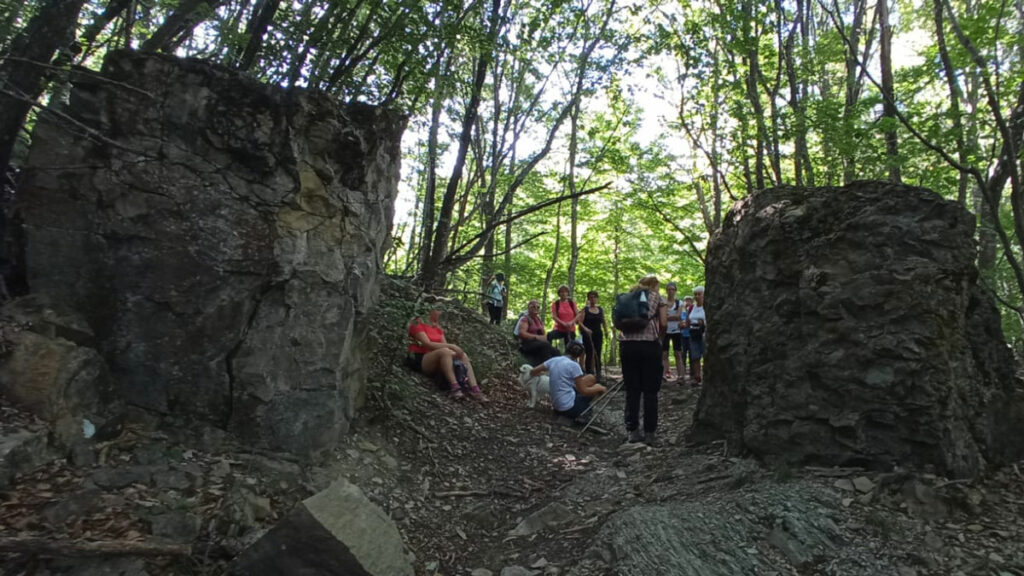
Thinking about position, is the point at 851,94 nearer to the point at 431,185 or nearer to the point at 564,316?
the point at 564,316

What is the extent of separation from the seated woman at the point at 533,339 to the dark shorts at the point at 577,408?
2.56 m

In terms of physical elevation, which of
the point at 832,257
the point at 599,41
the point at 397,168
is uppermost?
the point at 599,41

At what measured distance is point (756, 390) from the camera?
14.7 feet

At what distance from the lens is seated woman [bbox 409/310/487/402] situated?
7.08m

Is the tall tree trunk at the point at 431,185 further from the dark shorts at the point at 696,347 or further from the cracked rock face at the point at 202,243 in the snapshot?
the dark shorts at the point at 696,347

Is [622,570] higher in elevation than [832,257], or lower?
lower

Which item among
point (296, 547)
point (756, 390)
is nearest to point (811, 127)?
point (756, 390)

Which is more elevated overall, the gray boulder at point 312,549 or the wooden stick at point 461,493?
the gray boulder at point 312,549

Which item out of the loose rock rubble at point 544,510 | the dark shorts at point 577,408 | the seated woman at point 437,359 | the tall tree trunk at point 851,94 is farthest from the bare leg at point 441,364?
the tall tree trunk at point 851,94

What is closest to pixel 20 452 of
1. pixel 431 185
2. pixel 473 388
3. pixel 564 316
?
pixel 473 388

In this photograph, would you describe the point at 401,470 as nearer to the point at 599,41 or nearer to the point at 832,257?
the point at 832,257

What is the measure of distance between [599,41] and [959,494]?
10.6m

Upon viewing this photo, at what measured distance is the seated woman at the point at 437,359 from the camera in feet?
23.2

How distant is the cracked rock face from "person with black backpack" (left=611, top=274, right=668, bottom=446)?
3012mm
